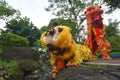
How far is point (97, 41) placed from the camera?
8.98 m

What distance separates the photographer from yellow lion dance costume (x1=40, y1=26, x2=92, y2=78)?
254 inches

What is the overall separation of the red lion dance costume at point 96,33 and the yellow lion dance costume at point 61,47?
72.5 inches

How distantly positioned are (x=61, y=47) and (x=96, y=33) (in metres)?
2.63

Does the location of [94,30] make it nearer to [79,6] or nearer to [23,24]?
[79,6]

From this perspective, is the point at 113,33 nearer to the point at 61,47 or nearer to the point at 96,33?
the point at 96,33

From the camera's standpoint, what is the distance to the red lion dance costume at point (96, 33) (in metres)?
8.81

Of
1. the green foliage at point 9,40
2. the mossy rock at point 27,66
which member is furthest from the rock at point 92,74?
the green foliage at point 9,40

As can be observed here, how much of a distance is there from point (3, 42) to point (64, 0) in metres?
7.61

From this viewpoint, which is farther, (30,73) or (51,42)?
(30,73)

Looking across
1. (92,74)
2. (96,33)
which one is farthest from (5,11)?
(92,74)

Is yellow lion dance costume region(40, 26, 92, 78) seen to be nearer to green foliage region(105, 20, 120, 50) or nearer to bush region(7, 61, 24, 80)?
bush region(7, 61, 24, 80)

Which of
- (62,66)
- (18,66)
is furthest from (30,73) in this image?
(62,66)

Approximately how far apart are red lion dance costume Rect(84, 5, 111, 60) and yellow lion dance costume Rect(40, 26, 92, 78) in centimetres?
184

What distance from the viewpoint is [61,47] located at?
6.50 metres
